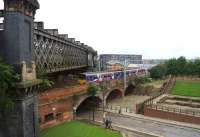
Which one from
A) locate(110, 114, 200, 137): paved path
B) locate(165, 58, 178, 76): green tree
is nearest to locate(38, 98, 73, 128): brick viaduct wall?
locate(110, 114, 200, 137): paved path

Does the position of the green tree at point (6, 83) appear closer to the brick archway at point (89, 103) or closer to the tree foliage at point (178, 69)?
the brick archway at point (89, 103)

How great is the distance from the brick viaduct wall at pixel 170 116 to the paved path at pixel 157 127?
7.73 feet

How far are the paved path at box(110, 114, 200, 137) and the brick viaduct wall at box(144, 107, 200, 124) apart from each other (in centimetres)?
236

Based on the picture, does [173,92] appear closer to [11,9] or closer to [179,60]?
[179,60]

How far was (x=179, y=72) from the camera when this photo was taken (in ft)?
313

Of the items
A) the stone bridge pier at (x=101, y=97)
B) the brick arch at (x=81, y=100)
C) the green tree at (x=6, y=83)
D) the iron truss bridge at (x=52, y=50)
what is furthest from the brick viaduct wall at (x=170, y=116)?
the green tree at (x=6, y=83)

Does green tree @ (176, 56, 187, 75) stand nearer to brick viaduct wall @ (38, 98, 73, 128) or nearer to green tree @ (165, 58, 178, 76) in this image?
green tree @ (165, 58, 178, 76)

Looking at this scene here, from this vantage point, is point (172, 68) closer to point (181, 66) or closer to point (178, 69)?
point (178, 69)

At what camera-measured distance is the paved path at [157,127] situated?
121 ft

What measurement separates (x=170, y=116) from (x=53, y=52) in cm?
1900

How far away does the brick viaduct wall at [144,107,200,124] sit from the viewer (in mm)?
41444

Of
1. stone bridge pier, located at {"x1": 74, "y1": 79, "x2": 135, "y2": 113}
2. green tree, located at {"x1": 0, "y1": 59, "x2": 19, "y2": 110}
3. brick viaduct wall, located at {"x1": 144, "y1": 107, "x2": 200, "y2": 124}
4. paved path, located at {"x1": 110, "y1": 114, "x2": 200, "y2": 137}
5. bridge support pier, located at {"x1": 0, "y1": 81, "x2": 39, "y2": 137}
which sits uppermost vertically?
green tree, located at {"x1": 0, "y1": 59, "x2": 19, "y2": 110}

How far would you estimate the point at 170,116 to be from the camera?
144 feet

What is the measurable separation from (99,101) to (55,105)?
16.4 m
